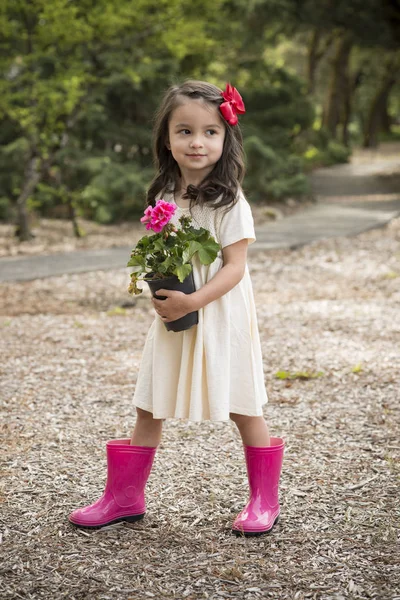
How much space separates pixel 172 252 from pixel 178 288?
0.36 feet

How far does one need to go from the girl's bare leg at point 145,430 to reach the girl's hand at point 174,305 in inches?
16.3

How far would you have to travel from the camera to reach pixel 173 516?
2713mm

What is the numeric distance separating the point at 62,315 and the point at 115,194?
518 centimetres

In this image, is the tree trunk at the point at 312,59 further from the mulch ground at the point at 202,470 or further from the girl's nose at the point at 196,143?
the girl's nose at the point at 196,143

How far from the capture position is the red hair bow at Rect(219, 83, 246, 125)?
2.43 m

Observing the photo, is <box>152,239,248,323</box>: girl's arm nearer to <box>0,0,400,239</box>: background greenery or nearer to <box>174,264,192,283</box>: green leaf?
<box>174,264,192,283</box>: green leaf

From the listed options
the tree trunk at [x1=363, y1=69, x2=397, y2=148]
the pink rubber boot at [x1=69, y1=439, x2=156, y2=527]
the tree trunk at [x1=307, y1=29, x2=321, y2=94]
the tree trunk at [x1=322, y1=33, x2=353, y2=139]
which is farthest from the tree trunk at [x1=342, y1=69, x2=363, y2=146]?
the pink rubber boot at [x1=69, y1=439, x2=156, y2=527]

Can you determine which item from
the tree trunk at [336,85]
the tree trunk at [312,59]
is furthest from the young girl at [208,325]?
the tree trunk at [336,85]

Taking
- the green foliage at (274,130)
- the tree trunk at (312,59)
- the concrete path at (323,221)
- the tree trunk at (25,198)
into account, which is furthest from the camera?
the tree trunk at (312,59)

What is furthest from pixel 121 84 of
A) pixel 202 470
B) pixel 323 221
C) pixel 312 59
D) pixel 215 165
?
pixel 312 59

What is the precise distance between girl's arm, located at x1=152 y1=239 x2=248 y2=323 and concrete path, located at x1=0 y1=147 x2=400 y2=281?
5105mm

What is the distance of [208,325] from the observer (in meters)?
2.46

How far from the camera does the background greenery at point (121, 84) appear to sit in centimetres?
921

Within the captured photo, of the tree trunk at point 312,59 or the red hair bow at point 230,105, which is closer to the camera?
the red hair bow at point 230,105
